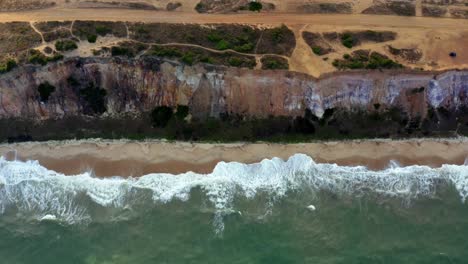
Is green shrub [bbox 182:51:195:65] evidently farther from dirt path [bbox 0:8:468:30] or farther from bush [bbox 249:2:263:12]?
bush [bbox 249:2:263:12]

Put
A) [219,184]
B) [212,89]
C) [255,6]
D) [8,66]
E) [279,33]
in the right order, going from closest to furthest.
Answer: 1. [8,66]
2. [219,184]
3. [212,89]
4. [279,33]
5. [255,6]

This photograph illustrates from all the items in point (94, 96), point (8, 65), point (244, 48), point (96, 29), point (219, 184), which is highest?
point (96, 29)

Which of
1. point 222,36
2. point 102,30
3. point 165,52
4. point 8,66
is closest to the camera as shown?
point 8,66

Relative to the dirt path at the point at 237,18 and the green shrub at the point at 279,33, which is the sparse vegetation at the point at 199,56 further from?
the dirt path at the point at 237,18

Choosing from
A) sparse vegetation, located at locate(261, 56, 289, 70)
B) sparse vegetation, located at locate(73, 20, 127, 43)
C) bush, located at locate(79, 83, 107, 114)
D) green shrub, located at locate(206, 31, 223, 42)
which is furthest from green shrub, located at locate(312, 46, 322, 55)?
bush, located at locate(79, 83, 107, 114)

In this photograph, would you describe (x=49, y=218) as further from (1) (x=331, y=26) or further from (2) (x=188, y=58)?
(1) (x=331, y=26)

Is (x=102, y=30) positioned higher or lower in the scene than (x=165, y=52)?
higher

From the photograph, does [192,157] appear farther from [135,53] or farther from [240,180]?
[135,53]

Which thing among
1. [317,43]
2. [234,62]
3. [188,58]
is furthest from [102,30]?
[317,43]
